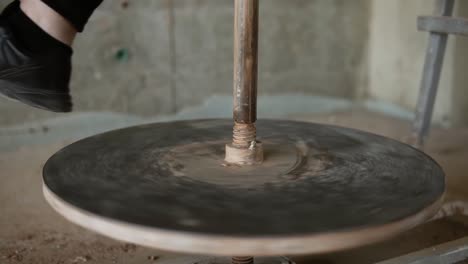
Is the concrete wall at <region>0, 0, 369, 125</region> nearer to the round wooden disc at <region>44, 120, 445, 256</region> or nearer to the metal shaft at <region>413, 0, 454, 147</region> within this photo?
the metal shaft at <region>413, 0, 454, 147</region>

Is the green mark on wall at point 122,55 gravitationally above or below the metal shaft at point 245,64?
below

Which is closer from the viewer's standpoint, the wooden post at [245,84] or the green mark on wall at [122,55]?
the wooden post at [245,84]

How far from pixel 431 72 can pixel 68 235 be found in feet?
5.08

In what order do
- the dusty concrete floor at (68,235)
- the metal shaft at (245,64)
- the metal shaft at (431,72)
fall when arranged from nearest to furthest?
the metal shaft at (245,64), the dusty concrete floor at (68,235), the metal shaft at (431,72)

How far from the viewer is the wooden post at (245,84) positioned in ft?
4.38

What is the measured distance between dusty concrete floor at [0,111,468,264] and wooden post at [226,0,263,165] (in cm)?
49

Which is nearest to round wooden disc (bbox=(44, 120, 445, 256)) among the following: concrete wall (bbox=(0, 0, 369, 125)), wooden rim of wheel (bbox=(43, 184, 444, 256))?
wooden rim of wheel (bbox=(43, 184, 444, 256))

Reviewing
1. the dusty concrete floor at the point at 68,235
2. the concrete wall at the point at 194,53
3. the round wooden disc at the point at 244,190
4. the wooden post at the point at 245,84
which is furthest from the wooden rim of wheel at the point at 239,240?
the concrete wall at the point at 194,53

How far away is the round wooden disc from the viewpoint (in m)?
0.97

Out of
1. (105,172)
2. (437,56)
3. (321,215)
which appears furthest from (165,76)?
(321,215)

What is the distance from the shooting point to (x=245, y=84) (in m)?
1.35

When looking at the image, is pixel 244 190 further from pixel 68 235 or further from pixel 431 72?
pixel 431 72

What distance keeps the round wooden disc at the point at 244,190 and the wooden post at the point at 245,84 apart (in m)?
0.04

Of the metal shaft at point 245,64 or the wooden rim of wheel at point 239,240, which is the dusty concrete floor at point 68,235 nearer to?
the metal shaft at point 245,64
